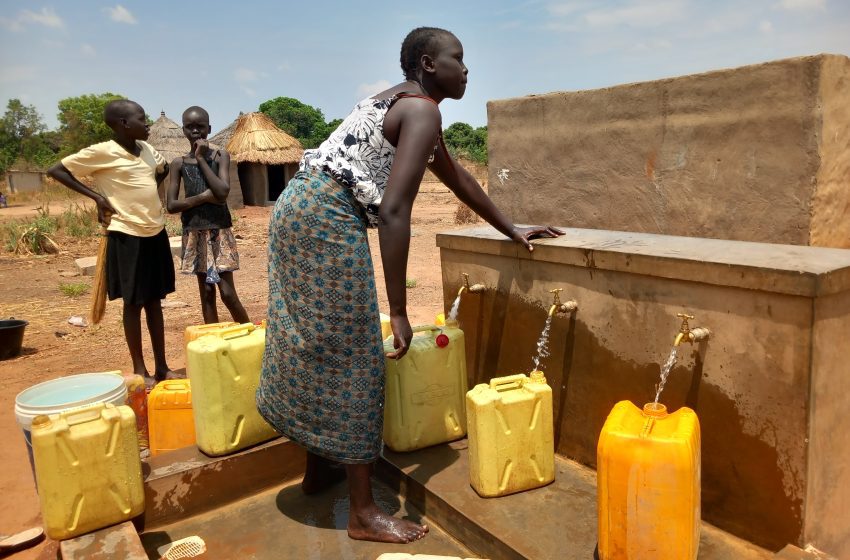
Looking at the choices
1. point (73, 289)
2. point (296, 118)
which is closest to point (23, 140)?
point (296, 118)

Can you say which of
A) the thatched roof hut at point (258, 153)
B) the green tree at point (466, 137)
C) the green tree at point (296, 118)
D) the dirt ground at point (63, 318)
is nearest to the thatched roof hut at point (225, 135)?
the thatched roof hut at point (258, 153)

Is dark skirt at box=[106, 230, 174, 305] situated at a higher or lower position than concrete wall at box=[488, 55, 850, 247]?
lower

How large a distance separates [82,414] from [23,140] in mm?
50191

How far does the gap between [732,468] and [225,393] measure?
2026 mm

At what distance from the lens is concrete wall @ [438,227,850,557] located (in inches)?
74.7

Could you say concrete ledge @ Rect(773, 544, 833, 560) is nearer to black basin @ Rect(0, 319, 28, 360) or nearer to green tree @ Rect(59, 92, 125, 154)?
black basin @ Rect(0, 319, 28, 360)

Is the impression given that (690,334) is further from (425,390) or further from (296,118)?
(296,118)

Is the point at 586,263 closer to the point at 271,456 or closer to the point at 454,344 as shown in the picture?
the point at 454,344

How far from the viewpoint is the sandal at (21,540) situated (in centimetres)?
267

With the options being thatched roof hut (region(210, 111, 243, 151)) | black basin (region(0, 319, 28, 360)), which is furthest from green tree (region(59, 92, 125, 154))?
black basin (region(0, 319, 28, 360))

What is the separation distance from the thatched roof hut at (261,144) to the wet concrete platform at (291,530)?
17.6m

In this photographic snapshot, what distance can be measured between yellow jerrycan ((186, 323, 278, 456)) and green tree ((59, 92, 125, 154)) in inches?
1551

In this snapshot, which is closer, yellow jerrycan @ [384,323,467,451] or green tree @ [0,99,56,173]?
yellow jerrycan @ [384,323,467,451]

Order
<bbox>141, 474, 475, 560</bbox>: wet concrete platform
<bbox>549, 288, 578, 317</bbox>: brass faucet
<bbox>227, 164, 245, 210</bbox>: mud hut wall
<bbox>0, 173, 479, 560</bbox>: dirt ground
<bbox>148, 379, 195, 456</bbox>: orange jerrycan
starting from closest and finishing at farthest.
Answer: <bbox>141, 474, 475, 560</bbox>: wet concrete platform < <bbox>549, 288, 578, 317</bbox>: brass faucet < <bbox>148, 379, 195, 456</bbox>: orange jerrycan < <bbox>0, 173, 479, 560</bbox>: dirt ground < <bbox>227, 164, 245, 210</bbox>: mud hut wall
